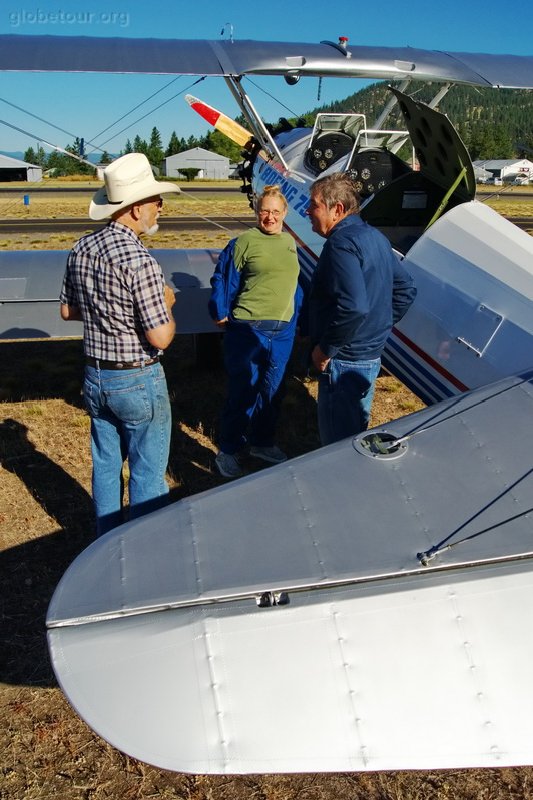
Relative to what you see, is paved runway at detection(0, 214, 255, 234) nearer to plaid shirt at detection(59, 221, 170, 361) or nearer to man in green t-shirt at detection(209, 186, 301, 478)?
man in green t-shirt at detection(209, 186, 301, 478)

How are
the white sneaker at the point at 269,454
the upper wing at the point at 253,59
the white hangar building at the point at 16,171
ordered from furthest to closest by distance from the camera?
the white hangar building at the point at 16,171 → the upper wing at the point at 253,59 → the white sneaker at the point at 269,454

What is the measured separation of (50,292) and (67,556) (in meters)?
3.22

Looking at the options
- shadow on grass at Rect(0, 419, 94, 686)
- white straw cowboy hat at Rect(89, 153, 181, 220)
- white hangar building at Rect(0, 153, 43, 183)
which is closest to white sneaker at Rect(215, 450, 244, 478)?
shadow on grass at Rect(0, 419, 94, 686)

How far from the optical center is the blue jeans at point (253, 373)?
4.78 m

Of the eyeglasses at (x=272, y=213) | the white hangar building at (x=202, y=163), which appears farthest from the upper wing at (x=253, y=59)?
the white hangar building at (x=202, y=163)

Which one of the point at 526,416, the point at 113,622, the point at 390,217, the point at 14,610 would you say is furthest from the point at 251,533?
the point at 390,217

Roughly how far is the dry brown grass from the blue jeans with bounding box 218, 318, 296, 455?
37 cm

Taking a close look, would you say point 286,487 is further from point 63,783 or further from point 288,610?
point 63,783

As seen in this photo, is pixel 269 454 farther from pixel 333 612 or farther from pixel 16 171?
pixel 16 171

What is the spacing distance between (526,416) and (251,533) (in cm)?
123

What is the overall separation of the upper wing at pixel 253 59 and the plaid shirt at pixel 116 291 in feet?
11.8

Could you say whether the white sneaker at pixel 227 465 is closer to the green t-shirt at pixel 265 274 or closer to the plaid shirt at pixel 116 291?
the green t-shirt at pixel 265 274

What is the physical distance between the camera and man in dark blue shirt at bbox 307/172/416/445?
11.0ft

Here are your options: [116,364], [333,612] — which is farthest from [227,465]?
[333,612]
